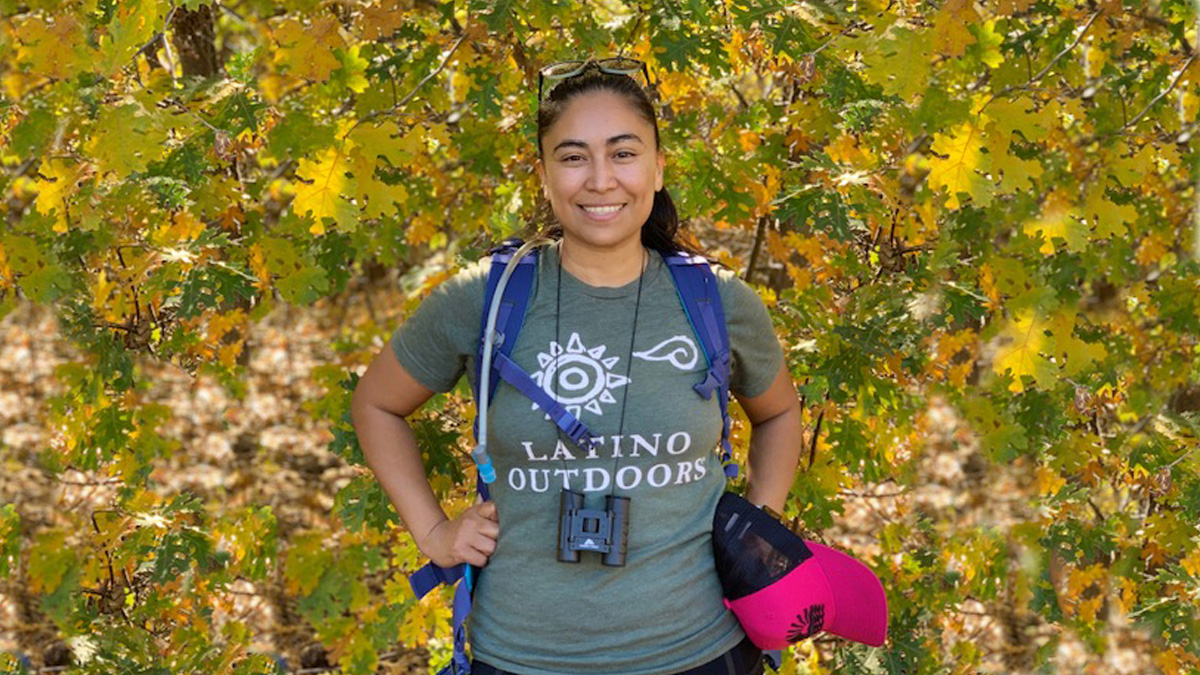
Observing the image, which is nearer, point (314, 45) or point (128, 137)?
point (128, 137)

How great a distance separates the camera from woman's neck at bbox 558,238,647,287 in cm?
250

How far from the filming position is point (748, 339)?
2.62 meters

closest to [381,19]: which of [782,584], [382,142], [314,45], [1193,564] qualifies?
[314,45]

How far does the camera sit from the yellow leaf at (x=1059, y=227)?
352cm

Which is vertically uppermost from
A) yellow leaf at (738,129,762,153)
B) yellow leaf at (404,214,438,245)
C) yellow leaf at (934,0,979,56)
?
yellow leaf at (738,129,762,153)

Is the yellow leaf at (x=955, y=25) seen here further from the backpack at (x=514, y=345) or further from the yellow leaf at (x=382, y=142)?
the yellow leaf at (x=382, y=142)

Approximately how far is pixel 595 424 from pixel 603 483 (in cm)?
11

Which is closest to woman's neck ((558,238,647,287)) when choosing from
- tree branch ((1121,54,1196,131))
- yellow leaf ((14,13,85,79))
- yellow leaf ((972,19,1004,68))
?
yellow leaf ((14,13,85,79))

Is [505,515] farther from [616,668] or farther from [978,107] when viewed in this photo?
[978,107]

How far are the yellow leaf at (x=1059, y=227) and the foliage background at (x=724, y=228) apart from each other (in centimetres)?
1

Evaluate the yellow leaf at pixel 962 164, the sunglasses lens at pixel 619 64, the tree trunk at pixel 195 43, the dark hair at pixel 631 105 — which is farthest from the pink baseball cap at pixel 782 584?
the tree trunk at pixel 195 43

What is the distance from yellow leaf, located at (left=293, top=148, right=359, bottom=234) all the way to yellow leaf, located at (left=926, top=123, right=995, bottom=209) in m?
1.41

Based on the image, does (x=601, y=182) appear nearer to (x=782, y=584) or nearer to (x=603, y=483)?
(x=603, y=483)

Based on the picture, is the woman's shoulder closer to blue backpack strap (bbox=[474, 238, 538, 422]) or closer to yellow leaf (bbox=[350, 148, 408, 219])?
blue backpack strap (bbox=[474, 238, 538, 422])
